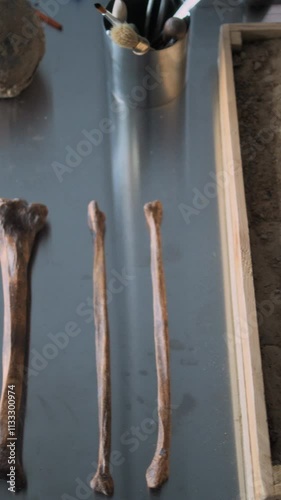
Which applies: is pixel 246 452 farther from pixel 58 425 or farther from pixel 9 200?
pixel 9 200

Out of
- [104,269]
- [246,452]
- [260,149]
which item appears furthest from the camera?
[260,149]

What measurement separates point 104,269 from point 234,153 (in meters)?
0.32

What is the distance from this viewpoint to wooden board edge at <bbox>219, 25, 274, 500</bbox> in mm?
964

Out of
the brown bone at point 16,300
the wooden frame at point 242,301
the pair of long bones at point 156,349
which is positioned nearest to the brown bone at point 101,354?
the pair of long bones at point 156,349

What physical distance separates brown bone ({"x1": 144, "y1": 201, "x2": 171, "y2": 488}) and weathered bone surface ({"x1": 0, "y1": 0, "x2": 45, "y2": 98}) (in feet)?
1.17

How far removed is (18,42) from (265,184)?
0.53 meters

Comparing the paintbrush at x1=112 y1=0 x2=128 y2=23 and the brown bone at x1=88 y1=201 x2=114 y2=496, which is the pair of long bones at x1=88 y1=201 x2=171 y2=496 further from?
the paintbrush at x1=112 y1=0 x2=128 y2=23

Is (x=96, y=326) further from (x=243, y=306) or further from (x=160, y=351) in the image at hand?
(x=243, y=306)

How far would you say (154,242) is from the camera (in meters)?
1.19

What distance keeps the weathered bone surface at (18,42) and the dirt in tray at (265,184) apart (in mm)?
413

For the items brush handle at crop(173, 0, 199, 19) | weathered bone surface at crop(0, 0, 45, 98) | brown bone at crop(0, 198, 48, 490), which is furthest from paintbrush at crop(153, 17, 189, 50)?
brown bone at crop(0, 198, 48, 490)

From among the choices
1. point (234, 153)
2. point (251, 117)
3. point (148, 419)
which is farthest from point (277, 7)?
point (148, 419)

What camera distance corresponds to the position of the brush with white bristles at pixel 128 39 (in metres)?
1.19

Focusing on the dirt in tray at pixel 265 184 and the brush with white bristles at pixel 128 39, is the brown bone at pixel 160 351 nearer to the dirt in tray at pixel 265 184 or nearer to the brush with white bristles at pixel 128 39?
the dirt in tray at pixel 265 184
